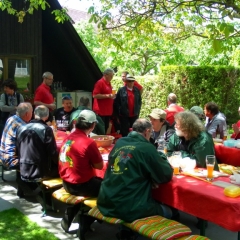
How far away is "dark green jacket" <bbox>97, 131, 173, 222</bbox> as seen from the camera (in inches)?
144

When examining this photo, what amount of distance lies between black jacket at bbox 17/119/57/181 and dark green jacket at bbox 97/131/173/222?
5.89ft

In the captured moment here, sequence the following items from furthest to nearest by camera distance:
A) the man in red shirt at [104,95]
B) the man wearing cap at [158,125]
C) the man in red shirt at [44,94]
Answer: the man in red shirt at [104,95]
the man in red shirt at [44,94]
the man wearing cap at [158,125]

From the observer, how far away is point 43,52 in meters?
12.0

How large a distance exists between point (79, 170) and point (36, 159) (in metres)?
1.10

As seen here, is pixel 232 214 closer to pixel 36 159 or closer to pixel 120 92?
pixel 36 159

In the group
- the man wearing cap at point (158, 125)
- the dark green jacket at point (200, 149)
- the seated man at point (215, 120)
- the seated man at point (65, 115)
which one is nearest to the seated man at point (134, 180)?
the dark green jacket at point (200, 149)

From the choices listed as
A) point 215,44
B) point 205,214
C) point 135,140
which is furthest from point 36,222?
point 215,44

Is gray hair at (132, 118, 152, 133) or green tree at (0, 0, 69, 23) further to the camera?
green tree at (0, 0, 69, 23)

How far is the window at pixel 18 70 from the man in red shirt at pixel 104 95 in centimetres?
309

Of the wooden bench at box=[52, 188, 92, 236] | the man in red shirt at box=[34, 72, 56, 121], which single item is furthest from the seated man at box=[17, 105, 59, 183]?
the man in red shirt at box=[34, 72, 56, 121]

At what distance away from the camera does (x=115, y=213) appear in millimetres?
3740

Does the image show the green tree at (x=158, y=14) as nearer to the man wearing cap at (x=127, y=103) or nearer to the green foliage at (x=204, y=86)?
the man wearing cap at (x=127, y=103)

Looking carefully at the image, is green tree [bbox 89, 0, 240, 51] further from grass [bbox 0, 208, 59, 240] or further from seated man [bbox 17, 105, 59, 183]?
grass [bbox 0, 208, 59, 240]

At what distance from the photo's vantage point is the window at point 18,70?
10.6 meters
